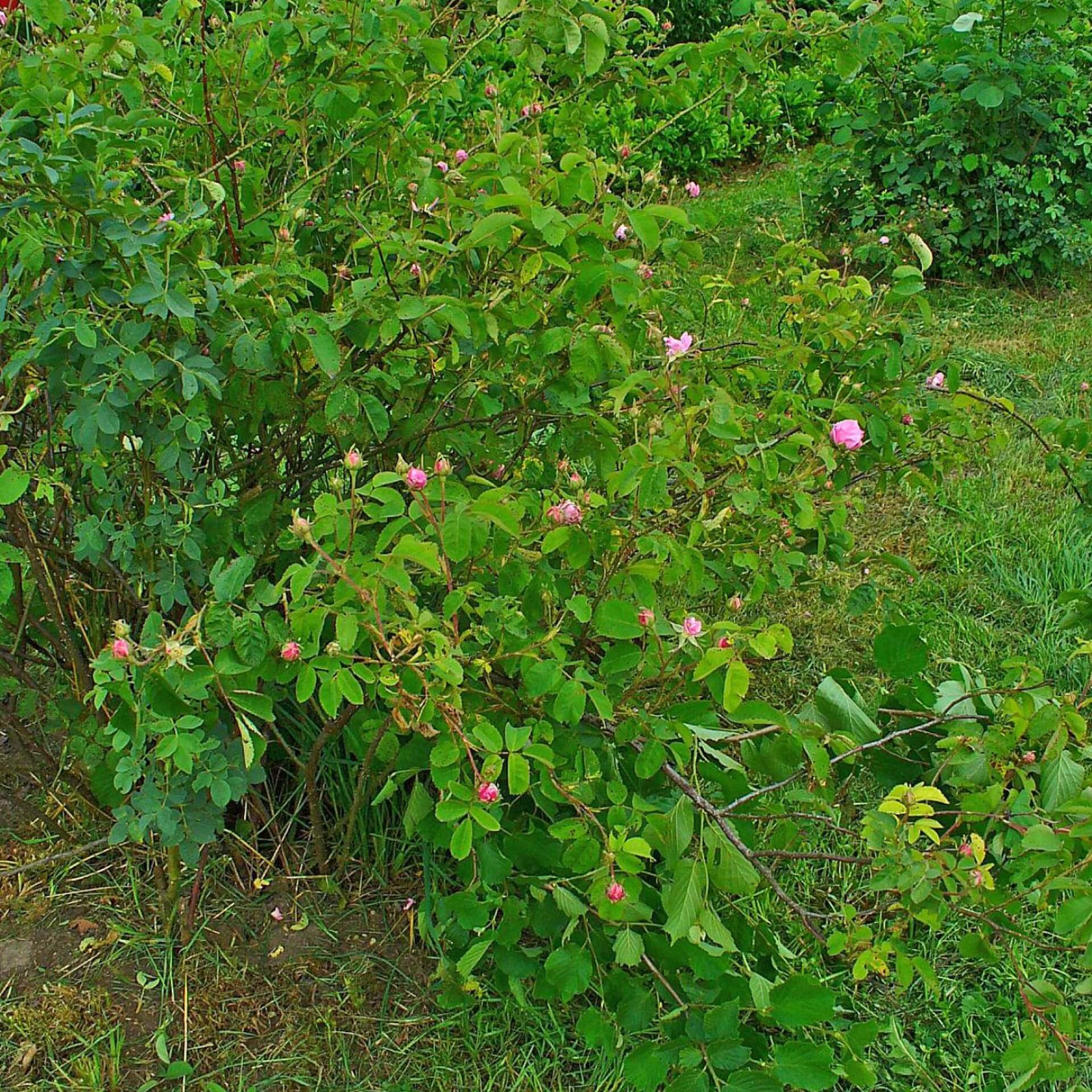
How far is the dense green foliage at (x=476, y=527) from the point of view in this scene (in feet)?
5.41

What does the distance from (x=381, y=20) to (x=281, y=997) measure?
1571 mm

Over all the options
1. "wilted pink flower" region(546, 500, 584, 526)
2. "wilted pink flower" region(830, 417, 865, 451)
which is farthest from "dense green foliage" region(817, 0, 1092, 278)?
"wilted pink flower" region(546, 500, 584, 526)

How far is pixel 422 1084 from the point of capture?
1.97 m

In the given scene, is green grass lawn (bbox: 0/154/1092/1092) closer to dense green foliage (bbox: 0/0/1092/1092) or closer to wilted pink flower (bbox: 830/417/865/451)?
dense green foliage (bbox: 0/0/1092/1092)

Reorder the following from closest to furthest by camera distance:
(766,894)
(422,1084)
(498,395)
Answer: (422,1084)
(498,395)
(766,894)

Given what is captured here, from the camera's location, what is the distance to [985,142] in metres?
4.78

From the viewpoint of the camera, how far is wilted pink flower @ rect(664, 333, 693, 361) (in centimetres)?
183

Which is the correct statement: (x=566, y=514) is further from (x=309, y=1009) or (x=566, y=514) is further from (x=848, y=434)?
(x=309, y=1009)

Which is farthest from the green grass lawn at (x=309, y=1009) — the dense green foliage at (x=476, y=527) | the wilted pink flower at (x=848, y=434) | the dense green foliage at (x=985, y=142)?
the dense green foliage at (x=985, y=142)

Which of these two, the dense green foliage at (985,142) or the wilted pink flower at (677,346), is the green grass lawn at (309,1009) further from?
the dense green foliage at (985,142)

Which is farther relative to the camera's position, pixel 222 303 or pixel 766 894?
pixel 766 894

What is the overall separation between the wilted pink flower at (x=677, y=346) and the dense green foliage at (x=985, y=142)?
2750 mm

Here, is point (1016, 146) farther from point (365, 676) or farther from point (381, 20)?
point (365, 676)

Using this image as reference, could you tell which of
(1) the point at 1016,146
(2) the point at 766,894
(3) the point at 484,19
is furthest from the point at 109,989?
(1) the point at 1016,146
